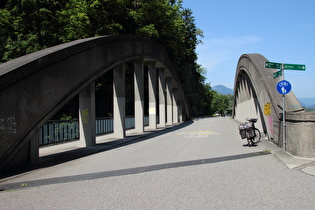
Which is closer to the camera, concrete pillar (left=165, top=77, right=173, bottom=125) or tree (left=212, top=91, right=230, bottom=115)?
concrete pillar (left=165, top=77, right=173, bottom=125)

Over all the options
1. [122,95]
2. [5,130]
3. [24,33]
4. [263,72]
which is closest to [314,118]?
[263,72]

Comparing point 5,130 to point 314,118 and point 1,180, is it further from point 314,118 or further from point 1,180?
point 314,118

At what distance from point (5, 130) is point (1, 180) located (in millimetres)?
1456

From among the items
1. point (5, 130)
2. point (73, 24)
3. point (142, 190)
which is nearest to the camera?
point (142, 190)

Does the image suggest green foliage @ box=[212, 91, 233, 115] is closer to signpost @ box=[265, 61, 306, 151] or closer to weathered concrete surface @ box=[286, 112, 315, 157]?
signpost @ box=[265, 61, 306, 151]

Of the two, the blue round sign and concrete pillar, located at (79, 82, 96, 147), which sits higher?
the blue round sign

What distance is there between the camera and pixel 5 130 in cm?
769

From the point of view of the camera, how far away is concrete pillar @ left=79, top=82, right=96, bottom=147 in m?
13.0

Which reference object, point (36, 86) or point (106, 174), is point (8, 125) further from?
point (106, 174)

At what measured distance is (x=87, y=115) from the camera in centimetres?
1303

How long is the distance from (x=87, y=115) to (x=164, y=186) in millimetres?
8146

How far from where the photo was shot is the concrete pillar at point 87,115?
13.0 m

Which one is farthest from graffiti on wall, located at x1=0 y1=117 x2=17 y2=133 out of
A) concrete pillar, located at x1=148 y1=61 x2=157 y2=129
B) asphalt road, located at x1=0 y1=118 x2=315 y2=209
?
concrete pillar, located at x1=148 y1=61 x2=157 y2=129

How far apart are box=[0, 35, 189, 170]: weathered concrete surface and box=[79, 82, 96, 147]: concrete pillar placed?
1192 millimetres
